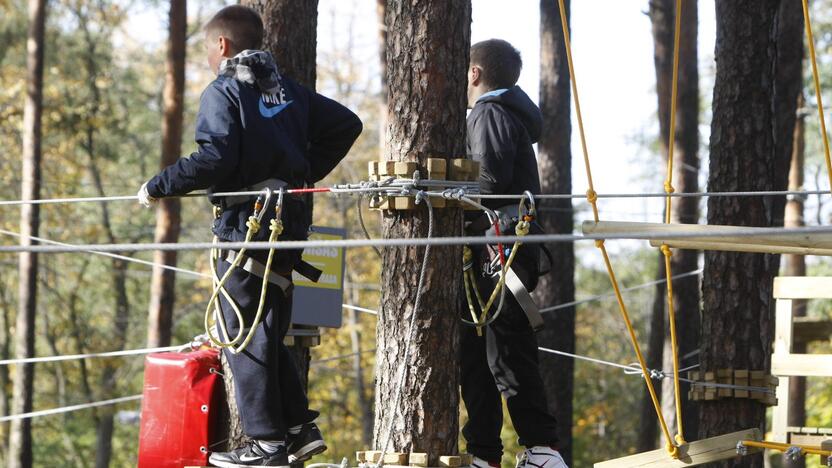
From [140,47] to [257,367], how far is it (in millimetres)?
26018

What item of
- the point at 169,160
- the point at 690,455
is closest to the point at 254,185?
the point at 690,455

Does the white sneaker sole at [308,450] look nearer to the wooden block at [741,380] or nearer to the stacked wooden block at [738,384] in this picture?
the stacked wooden block at [738,384]

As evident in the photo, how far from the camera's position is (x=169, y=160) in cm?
1498

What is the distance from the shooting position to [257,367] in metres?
4.90

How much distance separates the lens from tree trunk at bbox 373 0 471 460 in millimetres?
4848

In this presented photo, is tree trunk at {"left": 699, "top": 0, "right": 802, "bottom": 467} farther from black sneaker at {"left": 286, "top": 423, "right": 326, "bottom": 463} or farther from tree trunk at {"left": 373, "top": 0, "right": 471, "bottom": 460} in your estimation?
black sneaker at {"left": 286, "top": 423, "right": 326, "bottom": 463}

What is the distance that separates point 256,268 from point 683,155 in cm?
991

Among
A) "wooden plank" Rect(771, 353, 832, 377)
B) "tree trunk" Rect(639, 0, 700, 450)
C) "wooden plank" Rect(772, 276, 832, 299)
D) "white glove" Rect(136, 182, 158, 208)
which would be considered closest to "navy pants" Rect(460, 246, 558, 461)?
"white glove" Rect(136, 182, 158, 208)

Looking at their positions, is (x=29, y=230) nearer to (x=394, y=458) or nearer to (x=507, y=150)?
(x=507, y=150)

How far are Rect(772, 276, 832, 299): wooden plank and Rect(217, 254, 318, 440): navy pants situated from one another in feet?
9.74

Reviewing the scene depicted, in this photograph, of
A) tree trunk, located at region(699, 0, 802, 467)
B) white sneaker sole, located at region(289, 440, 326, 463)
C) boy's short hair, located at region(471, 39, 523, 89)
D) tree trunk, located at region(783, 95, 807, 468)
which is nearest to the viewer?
white sneaker sole, located at region(289, 440, 326, 463)

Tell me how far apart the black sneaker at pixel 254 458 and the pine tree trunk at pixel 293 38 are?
1.91m

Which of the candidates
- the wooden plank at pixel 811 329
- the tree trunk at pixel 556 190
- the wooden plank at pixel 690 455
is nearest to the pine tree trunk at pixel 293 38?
the wooden plank at pixel 690 455

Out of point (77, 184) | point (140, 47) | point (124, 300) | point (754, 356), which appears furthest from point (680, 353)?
point (140, 47)
